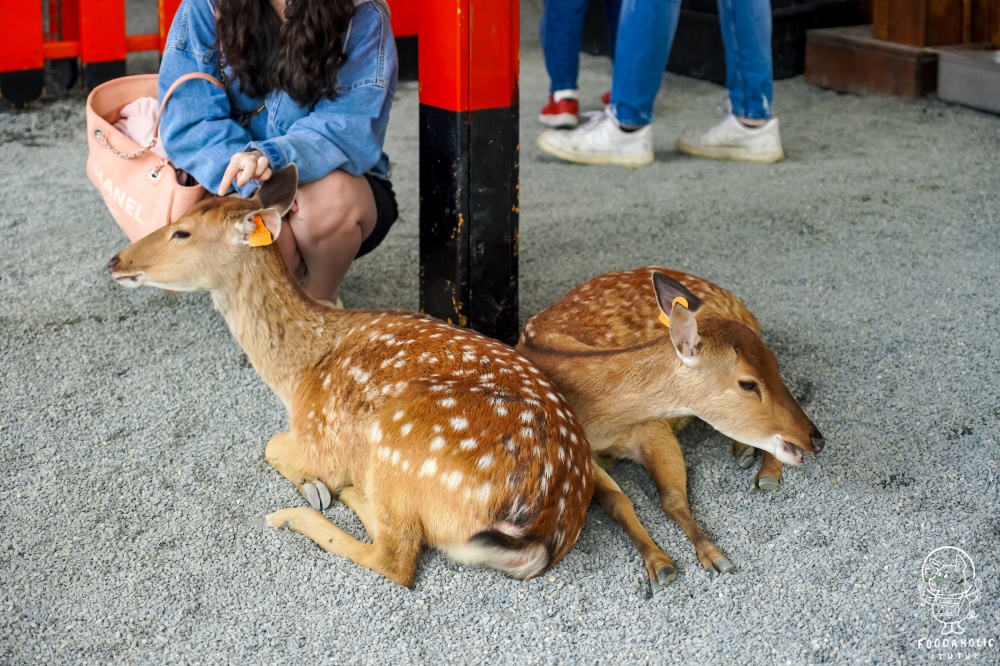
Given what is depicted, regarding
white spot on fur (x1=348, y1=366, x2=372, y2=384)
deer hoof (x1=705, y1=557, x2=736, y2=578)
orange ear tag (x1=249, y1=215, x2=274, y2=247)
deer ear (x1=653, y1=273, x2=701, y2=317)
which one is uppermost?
orange ear tag (x1=249, y1=215, x2=274, y2=247)

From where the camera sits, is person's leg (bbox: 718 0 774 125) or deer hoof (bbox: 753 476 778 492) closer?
deer hoof (bbox: 753 476 778 492)

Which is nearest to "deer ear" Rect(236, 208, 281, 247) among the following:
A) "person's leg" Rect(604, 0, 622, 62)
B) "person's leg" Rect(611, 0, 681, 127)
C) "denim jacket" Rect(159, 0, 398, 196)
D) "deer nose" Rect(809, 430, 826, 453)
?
"denim jacket" Rect(159, 0, 398, 196)

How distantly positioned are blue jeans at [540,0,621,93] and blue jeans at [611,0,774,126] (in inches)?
25.2

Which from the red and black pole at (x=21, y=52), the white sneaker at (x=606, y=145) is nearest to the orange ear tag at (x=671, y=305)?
the white sneaker at (x=606, y=145)

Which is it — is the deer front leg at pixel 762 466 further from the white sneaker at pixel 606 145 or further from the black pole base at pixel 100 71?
the black pole base at pixel 100 71

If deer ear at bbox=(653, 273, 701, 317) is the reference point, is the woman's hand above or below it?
above

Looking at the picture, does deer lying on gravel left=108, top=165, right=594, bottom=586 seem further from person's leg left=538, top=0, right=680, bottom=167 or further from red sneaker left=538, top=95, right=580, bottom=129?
red sneaker left=538, top=95, right=580, bottom=129

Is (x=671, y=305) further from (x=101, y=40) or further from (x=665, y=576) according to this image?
(x=101, y=40)

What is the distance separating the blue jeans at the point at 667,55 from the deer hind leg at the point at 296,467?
8.25 ft

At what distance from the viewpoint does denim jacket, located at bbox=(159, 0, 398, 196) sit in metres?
2.61

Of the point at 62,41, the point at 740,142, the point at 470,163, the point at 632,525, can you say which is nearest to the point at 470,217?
the point at 470,163

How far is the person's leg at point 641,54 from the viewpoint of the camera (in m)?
4.13

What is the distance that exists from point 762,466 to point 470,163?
1.02 metres

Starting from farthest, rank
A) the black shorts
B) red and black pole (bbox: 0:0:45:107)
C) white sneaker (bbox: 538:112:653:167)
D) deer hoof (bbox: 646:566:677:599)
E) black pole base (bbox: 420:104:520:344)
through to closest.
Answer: red and black pole (bbox: 0:0:45:107), white sneaker (bbox: 538:112:653:167), the black shorts, black pole base (bbox: 420:104:520:344), deer hoof (bbox: 646:566:677:599)
